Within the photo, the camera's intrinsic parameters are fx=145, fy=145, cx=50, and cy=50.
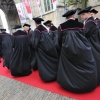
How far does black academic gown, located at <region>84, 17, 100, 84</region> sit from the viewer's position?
3.37 metres

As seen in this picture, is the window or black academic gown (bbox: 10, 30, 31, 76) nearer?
black academic gown (bbox: 10, 30, 31, 76)

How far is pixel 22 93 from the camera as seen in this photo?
365 centimetres

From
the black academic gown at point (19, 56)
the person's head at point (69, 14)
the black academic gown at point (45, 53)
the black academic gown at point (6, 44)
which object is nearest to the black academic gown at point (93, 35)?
the person's head at point (69, 14)

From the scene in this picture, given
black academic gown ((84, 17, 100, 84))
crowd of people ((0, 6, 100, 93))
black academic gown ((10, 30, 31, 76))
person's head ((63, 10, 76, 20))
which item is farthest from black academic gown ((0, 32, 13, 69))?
black academic gown ((84, 17, 100, 84))

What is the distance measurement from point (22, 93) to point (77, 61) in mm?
1627

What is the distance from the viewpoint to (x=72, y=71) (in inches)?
125

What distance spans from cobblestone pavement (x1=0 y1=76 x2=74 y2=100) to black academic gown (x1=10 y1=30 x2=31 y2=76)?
440 mm

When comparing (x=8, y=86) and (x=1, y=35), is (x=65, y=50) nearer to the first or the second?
(x=8, y=86)

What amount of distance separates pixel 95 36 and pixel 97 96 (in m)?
1.37

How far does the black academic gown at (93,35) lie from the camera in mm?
3365

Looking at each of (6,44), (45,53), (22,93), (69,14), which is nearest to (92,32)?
(69,14)

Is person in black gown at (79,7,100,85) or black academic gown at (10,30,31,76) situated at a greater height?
person in black gown at (79,7,100,85)

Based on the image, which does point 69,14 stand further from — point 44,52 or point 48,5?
point 48,5

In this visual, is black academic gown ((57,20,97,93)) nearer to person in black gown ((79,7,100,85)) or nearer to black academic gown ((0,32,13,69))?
person in black gown ((79,7,100,85))
